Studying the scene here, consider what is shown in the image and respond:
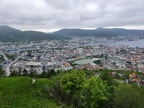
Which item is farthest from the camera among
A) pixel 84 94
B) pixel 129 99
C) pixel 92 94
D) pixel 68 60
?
pixel 68 60

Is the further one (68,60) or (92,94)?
(68,60)

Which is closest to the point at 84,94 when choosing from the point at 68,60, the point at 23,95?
the point at 23,95

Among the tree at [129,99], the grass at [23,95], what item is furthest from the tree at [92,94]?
the grass at [23,95]

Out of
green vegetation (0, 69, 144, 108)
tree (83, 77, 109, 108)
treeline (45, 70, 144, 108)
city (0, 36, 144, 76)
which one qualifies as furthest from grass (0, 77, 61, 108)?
city (0, 36, 144, 76)

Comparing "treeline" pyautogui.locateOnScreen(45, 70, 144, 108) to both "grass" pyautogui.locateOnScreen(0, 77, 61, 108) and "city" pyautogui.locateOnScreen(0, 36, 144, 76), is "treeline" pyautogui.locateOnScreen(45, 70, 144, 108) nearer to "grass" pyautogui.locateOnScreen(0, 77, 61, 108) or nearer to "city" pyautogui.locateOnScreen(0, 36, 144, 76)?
"grass" pyautogui.locateOnScreen(0, 77, 61, 108)

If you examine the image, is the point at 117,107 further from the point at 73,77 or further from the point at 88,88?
the point at 73,77

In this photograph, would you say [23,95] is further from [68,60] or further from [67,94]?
[68,60]

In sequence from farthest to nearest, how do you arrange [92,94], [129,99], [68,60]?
[68,60] < [92,94] < [129,99]

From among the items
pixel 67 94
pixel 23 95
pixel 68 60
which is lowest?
pixel 68 60

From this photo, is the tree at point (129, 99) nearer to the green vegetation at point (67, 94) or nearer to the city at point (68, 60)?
the green vegetation at point (67, 94)

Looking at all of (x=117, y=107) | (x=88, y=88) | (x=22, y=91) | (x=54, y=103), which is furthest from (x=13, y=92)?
(x=117, y=107)

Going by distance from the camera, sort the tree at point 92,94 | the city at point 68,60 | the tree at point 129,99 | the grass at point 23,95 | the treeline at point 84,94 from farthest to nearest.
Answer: the city at point 68,60, the tree at point 92,94, the treeline at point 84,94, the tree at point 129,99, the grass at point 23,95
